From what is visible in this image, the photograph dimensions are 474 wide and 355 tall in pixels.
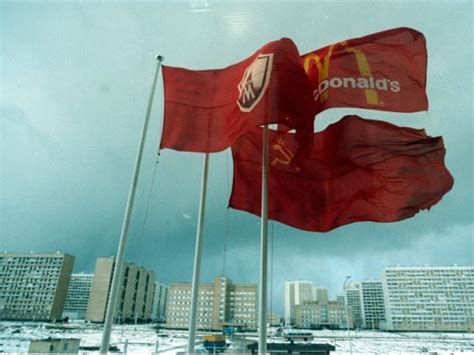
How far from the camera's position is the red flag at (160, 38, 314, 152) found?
4.55m

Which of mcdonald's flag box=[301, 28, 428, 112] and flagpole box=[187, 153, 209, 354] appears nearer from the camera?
flagpole box=[187, 153, 209, 354]

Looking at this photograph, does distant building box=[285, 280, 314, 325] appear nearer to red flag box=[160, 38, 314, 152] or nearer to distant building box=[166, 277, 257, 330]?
distant building box=[166, 277, 257, 330]

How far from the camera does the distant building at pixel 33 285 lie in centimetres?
8150

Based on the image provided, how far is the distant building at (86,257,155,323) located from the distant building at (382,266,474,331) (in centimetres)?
6921

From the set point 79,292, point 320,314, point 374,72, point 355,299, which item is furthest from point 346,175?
point 355,299

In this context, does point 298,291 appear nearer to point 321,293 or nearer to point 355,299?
point 321,293

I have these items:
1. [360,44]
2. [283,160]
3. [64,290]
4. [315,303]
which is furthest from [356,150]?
[315,303]

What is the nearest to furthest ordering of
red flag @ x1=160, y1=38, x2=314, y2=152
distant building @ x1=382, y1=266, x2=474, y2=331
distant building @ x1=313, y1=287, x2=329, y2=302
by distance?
red flag @ x1=160, y1=38, x2=314, y2=152
distant building @ x1=382, y1=266, x2=474, y2=331
distant building @ x1=313, y1=287, x2=329, y2=302

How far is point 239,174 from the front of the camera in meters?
5.60

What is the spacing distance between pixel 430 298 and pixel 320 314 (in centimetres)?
3149

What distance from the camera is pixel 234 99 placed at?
5.31 meters

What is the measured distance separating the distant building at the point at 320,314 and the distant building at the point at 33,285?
68563mm

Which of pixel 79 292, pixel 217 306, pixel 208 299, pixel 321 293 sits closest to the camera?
pixel 217 306

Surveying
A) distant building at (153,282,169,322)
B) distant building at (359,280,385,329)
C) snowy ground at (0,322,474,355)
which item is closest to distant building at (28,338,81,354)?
snowy ground at (0,322,474,355)
